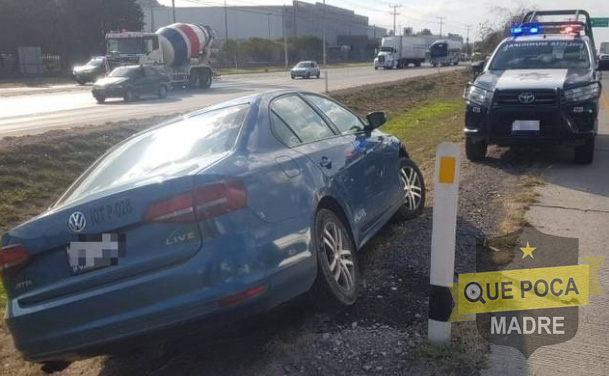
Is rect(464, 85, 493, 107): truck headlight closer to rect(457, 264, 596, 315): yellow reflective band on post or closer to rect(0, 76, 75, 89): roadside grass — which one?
rect(457, 264, 596, 315): yellow reflective band on post

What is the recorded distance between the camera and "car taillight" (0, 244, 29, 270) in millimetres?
3475

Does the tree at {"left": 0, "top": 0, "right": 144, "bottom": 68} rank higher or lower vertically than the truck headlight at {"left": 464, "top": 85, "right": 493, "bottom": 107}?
higher

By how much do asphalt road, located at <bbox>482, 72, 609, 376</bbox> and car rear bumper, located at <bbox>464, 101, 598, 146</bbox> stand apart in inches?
19.0

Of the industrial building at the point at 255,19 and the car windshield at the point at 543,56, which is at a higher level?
the industrial building at the point at 255,19

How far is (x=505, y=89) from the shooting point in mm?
8586

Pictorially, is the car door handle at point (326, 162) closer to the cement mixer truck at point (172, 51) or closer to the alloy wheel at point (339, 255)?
the alloy wheel at point (339, 255)

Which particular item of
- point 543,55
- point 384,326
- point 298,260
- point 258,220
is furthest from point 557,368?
point 543,55

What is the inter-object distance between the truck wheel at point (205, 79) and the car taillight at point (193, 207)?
33.8m

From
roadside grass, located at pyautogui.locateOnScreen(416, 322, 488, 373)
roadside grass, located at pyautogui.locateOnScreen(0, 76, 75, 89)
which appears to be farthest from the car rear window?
roadside grass, located at pyautogui.locateOnScreen(0, 76, 75, 89)

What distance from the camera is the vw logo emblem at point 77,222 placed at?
3.34 m

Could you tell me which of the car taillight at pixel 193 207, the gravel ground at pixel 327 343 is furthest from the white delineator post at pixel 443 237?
the car taillight at pixel 193 207

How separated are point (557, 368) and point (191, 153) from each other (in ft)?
8.25

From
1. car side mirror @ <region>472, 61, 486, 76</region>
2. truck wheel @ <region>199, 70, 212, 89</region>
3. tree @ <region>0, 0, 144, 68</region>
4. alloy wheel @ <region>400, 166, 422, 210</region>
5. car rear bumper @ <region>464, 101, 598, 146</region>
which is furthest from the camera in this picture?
tree @ <region>0, 0, 144, 68</region>

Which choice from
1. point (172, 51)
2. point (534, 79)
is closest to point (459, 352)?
point (534, 79)
